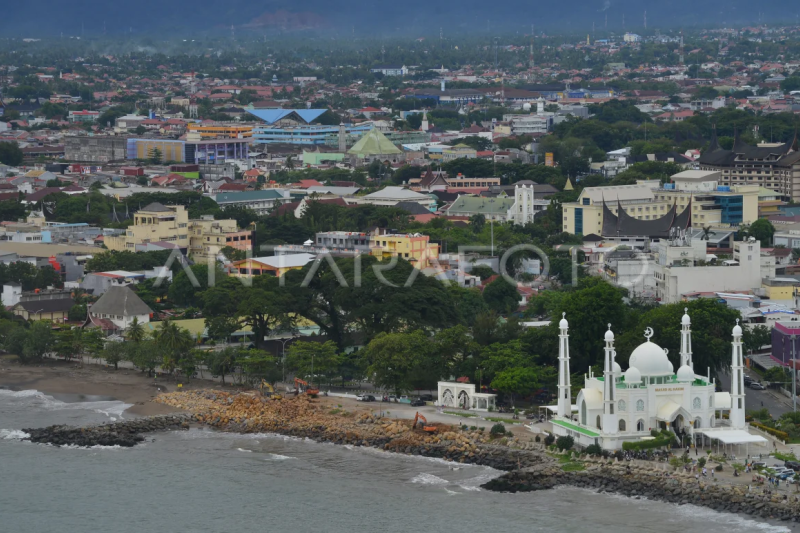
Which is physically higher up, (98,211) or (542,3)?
(542,3)

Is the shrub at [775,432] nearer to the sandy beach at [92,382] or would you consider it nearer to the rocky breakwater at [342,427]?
the rocky breakwater at [342,427]

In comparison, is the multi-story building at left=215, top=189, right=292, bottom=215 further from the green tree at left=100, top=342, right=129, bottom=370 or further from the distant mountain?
the distant mountain

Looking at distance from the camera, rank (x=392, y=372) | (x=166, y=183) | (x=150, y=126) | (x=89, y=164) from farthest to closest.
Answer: (x=150, y=126), (x=89, y=164), (x=166, y=183), (x=392, y=372)

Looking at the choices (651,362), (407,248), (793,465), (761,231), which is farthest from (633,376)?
(761,231)

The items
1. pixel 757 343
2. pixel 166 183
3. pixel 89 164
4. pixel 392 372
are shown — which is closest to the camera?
pixel 392 372

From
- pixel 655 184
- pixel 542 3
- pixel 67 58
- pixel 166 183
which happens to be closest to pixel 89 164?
pixel 166 183

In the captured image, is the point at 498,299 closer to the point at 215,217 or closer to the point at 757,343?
the point at 757,343

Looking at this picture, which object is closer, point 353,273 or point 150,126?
point 353,273
